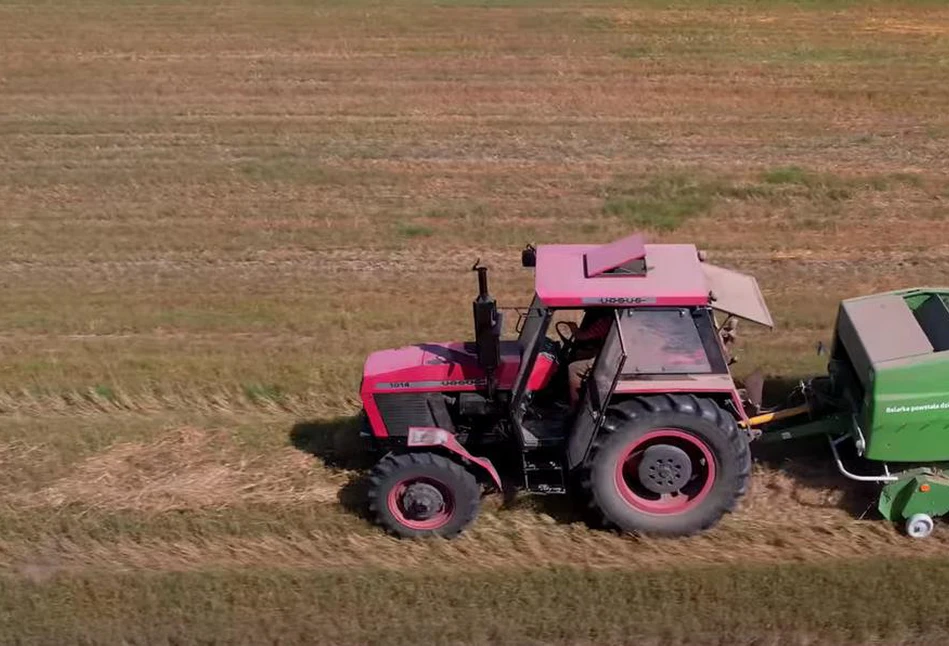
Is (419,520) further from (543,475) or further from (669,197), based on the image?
(669,197)

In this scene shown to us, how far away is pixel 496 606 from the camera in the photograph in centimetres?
650

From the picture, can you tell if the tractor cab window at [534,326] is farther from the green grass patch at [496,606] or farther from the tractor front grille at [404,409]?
the green grass patch at [496,606]

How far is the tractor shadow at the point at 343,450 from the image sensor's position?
767 centimetres

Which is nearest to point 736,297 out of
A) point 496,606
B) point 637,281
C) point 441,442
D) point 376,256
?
point 637,281

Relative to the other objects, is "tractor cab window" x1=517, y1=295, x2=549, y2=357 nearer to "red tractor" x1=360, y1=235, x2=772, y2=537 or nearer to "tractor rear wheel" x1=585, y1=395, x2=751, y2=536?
"red tractor" x1=360, y1=235, x2=772, y2=537

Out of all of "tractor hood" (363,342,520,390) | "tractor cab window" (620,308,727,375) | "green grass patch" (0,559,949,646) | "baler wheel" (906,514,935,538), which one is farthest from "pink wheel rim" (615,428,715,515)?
"baler wheel" (906,514,935,538)

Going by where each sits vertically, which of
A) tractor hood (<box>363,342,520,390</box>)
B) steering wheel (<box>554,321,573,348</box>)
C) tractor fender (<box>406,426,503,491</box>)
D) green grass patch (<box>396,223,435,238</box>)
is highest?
green grass patch (<box>396,223,435,238</box>)

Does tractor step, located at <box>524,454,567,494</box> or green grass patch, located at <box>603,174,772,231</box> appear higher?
green grass patch, located at <box>603,174,772,231</box>

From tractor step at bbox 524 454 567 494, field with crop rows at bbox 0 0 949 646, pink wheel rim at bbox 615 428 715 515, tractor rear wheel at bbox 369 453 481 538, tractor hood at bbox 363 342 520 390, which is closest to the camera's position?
field with crop rows at bbox 0 0 949 646

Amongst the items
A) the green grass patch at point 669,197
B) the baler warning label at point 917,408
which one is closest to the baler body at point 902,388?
the baler warning label at point 917,408

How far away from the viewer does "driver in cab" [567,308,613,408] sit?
7121mm

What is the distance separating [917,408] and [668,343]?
159cm

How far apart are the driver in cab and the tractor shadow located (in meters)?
1.67

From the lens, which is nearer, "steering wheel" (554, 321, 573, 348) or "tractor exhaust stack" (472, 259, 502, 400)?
"tractor exhaust stack" (472, 259, 502, 400)
